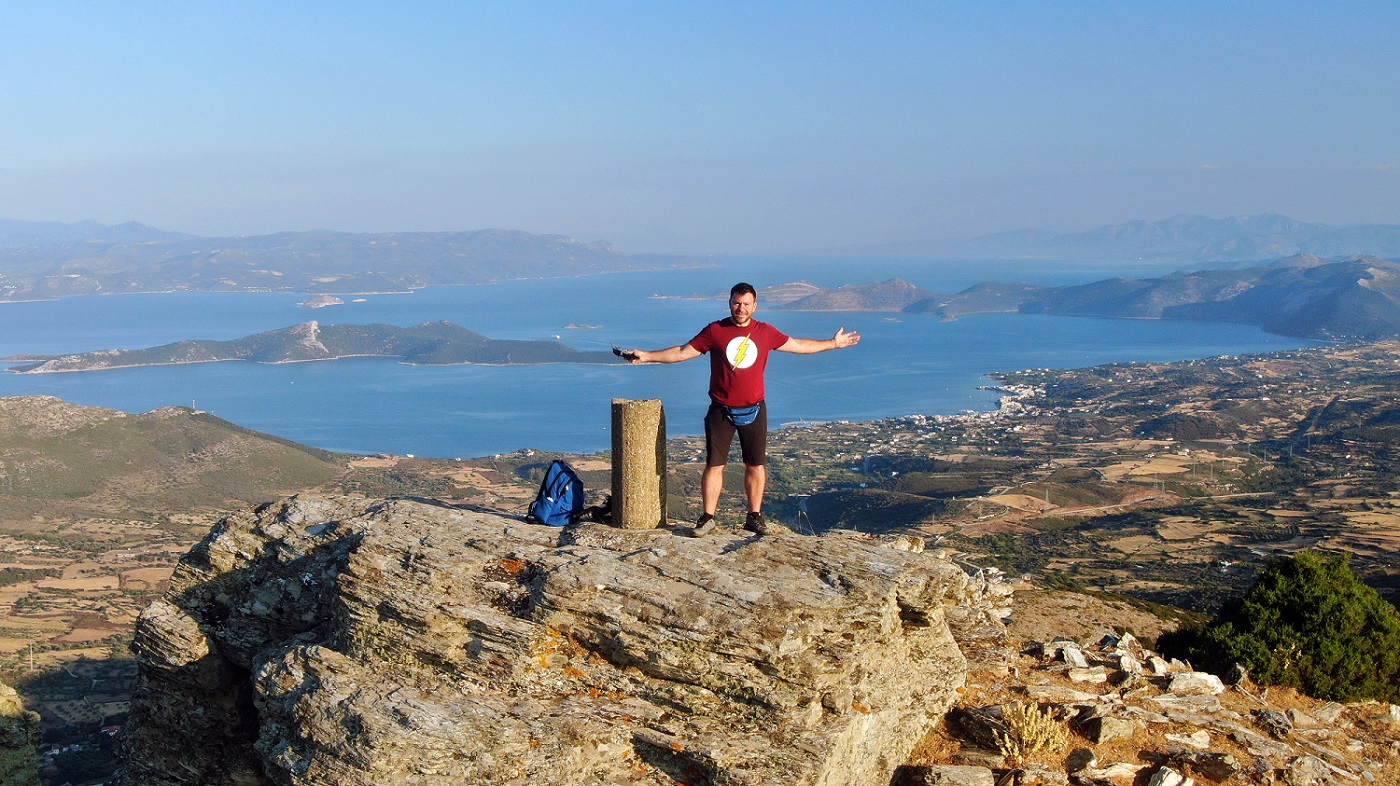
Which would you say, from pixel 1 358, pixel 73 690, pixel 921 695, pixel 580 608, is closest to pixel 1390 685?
pixel 921 695

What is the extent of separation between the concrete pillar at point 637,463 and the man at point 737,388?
523 millimetres

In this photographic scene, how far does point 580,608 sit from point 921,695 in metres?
3.44

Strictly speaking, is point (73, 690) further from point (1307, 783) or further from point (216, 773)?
point (1307, 783)

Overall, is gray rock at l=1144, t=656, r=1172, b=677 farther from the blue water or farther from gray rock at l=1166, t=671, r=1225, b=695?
the blue water

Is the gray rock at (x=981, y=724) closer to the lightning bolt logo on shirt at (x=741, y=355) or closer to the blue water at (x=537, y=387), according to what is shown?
the lightning bolt logo on shirt at (x=741, y=355)

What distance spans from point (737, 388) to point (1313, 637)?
7.86 meters

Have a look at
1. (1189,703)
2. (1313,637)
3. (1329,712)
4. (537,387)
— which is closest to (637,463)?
(1189,703)

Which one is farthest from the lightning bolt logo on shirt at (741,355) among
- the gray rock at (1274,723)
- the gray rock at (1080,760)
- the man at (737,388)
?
the gray rock at (1274,723)

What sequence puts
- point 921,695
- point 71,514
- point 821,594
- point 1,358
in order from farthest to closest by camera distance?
point 1,358
point 71,514
point 921,695
point 821,594

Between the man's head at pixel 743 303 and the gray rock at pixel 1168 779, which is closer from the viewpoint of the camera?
the gray rock at pixel 1168 779

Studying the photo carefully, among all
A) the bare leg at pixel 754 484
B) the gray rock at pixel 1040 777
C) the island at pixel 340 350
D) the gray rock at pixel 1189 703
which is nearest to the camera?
the gray rock at pixel 1040 777

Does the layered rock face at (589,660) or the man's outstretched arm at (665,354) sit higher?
the man's outstretched arm at (665,354)

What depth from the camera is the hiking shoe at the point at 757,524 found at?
9953 mm

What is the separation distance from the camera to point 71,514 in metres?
66.9
